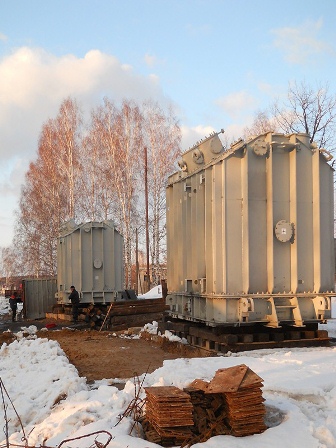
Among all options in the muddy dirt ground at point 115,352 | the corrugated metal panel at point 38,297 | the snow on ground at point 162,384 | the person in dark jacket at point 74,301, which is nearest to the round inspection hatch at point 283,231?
the snow on ground at point 162,384

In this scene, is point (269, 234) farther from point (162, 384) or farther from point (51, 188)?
point (51, 188)

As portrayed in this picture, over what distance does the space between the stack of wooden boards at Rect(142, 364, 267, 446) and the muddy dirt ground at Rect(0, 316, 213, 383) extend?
91.9 inches

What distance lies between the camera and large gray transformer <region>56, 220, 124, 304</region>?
20.1 m

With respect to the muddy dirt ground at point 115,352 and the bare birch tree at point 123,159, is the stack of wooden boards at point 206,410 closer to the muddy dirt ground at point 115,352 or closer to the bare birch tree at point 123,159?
the muddy dirt ground at point 115,352

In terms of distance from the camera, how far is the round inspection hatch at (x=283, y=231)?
1021 cm

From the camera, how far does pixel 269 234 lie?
10.3m

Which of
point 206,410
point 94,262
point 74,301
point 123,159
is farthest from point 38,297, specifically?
point 206,410

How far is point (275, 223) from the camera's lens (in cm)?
1034

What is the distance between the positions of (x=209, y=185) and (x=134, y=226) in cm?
2530

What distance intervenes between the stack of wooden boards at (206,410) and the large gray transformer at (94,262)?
14.9 metres

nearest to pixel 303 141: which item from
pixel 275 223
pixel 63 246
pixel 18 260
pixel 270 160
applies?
pixel 270 160

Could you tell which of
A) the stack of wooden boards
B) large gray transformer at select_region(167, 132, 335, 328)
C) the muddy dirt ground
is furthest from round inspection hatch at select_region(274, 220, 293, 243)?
the stack of wooden boards

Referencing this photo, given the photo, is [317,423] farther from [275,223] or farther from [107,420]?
[275,223]

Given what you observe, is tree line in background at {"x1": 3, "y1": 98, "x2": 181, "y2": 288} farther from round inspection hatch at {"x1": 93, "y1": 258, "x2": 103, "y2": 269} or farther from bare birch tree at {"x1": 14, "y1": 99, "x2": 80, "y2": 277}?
round inspection hatch at {"x1": 93, "y1": 258, "x2": 103, "y2": 269}
